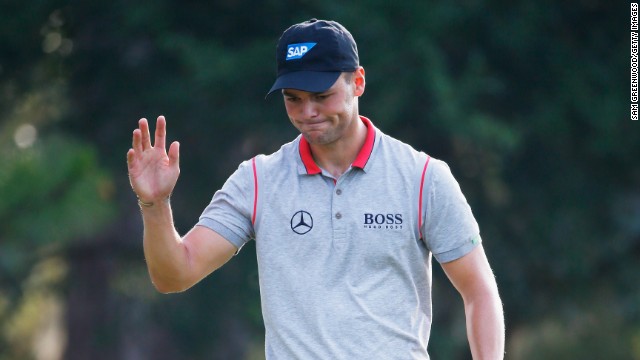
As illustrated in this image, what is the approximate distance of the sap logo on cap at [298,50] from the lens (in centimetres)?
418

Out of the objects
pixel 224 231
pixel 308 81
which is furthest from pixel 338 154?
pixel 224 231

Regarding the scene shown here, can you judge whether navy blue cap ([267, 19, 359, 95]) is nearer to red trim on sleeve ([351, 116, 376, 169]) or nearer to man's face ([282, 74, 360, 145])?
man's face ([282, 74, 360, 145])

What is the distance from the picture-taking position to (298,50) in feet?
13.8

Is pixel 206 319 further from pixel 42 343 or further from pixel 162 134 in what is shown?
pixel 162 134

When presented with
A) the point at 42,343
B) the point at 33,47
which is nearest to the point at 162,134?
the point at 33,47

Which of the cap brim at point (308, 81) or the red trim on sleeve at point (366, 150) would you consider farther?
the red trim on sleeve at point (366, 150)

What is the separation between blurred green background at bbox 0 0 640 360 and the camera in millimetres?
14391

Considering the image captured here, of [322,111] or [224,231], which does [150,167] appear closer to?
[224,231]

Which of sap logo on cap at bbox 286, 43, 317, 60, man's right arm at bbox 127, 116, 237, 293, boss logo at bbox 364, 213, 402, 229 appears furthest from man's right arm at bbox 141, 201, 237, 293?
sap logo on cap at bbox 286, 43, 317, 60

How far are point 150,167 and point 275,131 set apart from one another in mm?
11109

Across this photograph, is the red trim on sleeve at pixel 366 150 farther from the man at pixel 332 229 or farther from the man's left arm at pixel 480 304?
the man's left arm at pixel 480 304

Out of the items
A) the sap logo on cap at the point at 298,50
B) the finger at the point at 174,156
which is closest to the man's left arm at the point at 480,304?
the sap logo on cap at the point at 298,50

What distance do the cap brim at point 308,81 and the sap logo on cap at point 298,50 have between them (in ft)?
0.20

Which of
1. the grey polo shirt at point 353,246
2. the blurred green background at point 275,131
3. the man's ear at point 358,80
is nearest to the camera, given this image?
the grey polo shirt at point 353,246
